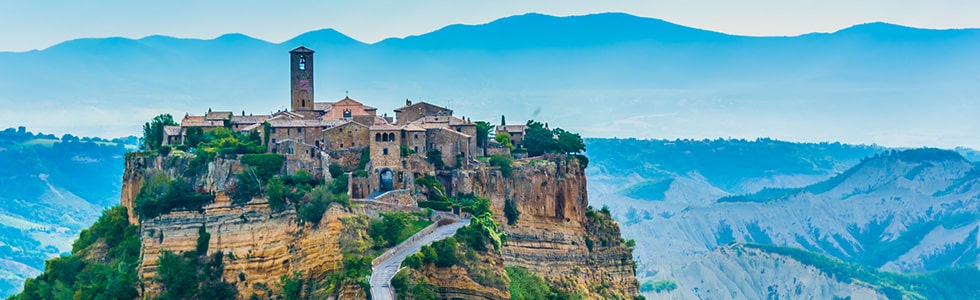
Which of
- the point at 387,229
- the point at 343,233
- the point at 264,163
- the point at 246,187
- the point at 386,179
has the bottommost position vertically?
the point at 343,233

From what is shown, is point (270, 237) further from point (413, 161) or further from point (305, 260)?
point (413, 161)

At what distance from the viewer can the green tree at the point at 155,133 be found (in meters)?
87.1

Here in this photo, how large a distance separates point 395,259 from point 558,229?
1927 cm

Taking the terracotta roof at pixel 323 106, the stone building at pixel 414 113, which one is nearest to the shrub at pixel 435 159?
the stone building at pixel 414 113

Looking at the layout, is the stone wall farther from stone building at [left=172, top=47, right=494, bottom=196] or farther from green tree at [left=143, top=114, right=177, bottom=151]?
green tree at [left=143, top=114, right=177, bottom=151]

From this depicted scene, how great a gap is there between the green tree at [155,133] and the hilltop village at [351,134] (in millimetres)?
647

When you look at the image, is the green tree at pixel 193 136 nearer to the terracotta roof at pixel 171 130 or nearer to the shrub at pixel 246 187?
the terracotta roof at pixel 171 130

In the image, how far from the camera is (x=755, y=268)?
17862cm

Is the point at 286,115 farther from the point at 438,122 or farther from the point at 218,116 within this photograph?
the point at 438,122

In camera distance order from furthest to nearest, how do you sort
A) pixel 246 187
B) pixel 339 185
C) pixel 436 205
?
pixel 436 205
pixel 339 185
pixel 246 187

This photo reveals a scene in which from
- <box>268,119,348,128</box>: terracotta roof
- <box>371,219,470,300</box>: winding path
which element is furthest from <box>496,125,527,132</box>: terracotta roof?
<box>371,219,470,300</box>: winding path

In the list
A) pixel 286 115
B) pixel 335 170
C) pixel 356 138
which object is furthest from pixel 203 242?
pixel 286 115

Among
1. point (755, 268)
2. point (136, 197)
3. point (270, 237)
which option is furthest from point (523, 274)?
point (755, 268)

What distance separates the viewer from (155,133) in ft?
287
